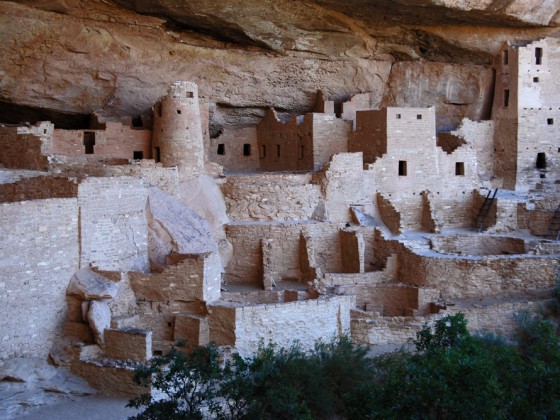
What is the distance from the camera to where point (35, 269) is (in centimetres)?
1204

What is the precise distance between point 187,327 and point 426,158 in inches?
339

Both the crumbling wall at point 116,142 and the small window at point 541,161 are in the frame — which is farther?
the small window at point 541,161

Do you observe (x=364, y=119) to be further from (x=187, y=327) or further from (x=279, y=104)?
(x=187, y=327)

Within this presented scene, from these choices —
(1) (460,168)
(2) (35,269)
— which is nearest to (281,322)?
(2) (35,269)

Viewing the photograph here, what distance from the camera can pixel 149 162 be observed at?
1680 centimetres

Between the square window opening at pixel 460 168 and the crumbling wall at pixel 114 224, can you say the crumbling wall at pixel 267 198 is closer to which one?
the crumbling wall at pixel 114 224

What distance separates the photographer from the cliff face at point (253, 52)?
17.7 meters

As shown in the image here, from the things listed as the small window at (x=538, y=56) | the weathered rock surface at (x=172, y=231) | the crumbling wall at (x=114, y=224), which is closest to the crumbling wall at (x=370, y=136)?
the small window at (x=538, y=56)

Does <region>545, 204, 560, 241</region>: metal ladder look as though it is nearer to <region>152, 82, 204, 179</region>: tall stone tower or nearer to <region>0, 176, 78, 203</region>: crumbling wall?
<region>152, 82, 204, 179</region>: tall stone tower

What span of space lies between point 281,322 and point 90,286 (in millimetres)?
3098

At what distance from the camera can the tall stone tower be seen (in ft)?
57.1

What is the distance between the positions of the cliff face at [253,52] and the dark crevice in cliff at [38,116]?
5 centimetres

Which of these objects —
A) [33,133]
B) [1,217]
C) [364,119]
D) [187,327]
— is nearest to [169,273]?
[187,327]

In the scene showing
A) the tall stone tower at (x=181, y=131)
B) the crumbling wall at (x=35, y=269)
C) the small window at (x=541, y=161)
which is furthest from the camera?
the small window at (x=541, y=161)
